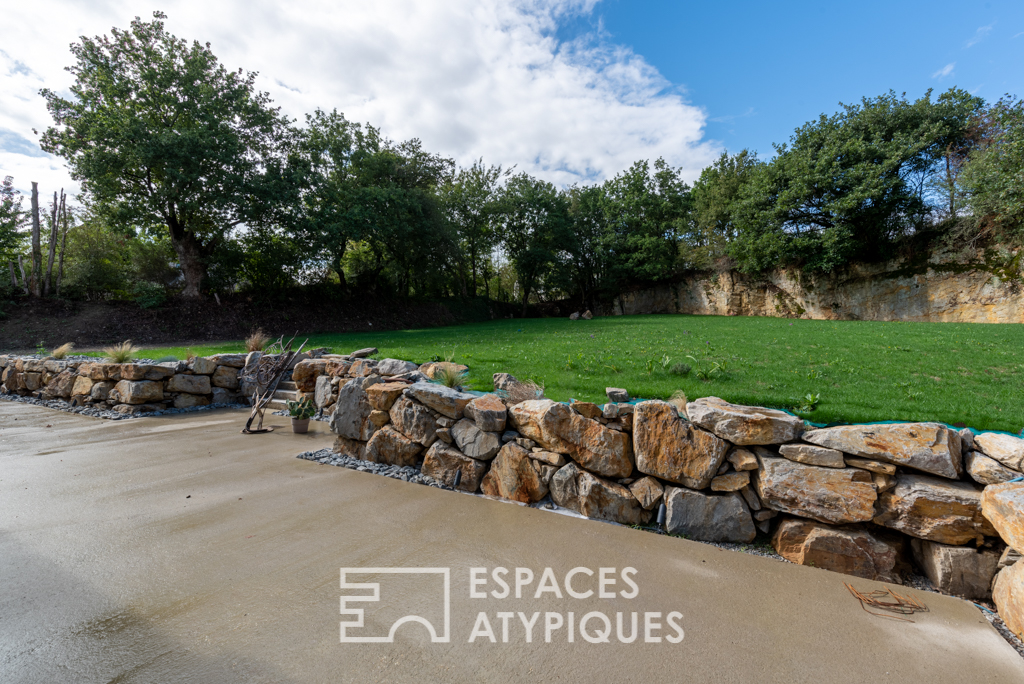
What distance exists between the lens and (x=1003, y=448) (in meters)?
2.58

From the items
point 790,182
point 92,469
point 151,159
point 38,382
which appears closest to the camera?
point 92,469

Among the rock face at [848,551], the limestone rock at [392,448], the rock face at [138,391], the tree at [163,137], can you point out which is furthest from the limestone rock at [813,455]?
the tree at [163,137]

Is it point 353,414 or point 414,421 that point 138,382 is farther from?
point 414,421

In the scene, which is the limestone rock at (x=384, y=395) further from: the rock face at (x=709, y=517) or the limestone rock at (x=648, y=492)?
the rock face at (x=709, y=517)

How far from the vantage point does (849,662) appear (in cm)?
197

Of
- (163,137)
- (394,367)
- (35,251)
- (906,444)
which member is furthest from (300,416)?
(35,251)

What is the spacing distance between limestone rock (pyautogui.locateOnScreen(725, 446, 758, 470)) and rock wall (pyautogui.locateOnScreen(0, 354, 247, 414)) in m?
8.47

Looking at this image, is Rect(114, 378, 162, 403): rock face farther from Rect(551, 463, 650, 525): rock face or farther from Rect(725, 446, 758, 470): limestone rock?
Rect(725, 446, 758, 470): limestone rock

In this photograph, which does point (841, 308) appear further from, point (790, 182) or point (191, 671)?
point (191, 671)

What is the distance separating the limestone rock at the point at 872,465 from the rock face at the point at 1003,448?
1.93ft

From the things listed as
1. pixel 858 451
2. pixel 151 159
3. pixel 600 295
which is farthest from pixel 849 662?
pixel 600 295

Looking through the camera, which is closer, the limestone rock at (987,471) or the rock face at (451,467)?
the limestone rock at (987,471)

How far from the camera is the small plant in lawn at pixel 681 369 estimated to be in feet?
15.9

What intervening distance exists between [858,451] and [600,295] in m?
26.5
